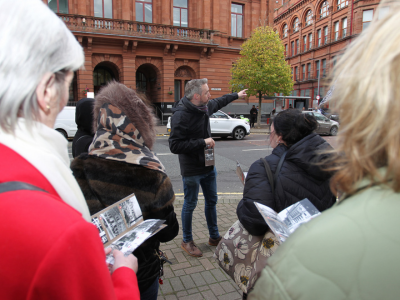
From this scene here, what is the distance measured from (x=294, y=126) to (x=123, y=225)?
1.32 meters

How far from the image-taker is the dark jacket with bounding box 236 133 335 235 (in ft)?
6.06

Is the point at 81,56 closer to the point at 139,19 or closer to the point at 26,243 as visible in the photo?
the point at 26,243

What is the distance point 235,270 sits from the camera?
6.33 feet

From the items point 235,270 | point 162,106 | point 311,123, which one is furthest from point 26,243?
point 162,106

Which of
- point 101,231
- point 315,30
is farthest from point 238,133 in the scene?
point 315,30

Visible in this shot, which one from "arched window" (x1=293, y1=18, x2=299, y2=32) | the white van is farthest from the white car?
"arched window" (x1=293, y1=18, x2=299, y2=32)

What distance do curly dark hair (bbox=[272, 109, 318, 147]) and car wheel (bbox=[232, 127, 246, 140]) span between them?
13205 millimetres

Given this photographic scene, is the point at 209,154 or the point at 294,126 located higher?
the point at 294,126

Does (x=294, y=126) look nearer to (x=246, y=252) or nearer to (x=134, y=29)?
(x=246, y=252)

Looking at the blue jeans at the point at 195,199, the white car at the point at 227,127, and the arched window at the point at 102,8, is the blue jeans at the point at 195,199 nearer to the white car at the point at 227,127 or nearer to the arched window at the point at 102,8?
the white car at the point at 227,127

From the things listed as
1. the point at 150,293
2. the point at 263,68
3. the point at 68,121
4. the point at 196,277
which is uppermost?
the point at 263,68

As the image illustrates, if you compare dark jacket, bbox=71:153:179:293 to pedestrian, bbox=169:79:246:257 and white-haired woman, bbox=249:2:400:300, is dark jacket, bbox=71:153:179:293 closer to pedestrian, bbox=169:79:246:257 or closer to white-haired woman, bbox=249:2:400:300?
white-haired woman, bbox=249:2:400:300

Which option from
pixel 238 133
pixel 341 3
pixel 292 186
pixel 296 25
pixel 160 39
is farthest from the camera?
pixel 296 25

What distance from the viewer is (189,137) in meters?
Answer: 3.44
